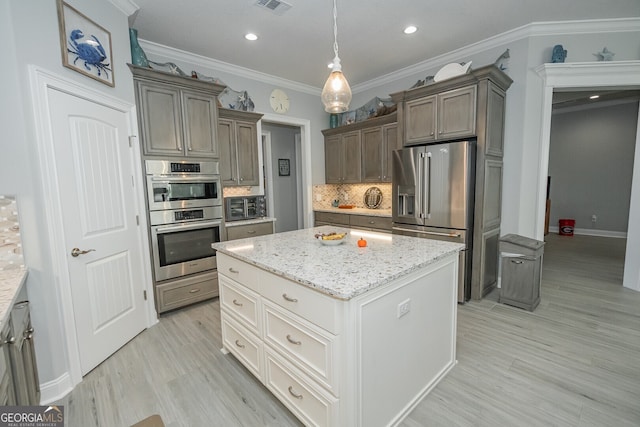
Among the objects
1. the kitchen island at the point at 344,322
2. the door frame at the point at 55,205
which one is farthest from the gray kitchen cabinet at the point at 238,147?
the kitchen island at the point at 344,322

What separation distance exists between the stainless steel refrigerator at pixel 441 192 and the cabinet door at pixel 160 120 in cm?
256

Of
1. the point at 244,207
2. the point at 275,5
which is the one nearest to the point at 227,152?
the point at 244,207

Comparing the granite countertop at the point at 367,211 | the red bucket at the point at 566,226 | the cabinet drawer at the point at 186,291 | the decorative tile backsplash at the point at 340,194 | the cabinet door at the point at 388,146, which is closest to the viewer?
the cabinet drawer at the point at 186,291

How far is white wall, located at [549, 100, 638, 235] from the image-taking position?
20.1 feet

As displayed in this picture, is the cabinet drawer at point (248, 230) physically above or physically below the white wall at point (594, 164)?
below

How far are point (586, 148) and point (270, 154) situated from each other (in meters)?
7.08

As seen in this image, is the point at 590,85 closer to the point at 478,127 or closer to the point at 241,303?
the point at 478,127

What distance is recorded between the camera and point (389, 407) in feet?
5.36

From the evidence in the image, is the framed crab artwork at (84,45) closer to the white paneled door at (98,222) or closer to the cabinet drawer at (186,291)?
the white paneled door at (98,222)

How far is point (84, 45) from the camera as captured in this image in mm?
2207

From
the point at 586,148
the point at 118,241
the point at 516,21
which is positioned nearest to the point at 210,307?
the point at 118,241

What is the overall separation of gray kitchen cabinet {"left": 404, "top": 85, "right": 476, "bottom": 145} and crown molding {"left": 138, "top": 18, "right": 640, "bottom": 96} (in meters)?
0.92

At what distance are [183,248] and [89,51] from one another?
1.92m

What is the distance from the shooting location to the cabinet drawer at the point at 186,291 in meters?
3.10
